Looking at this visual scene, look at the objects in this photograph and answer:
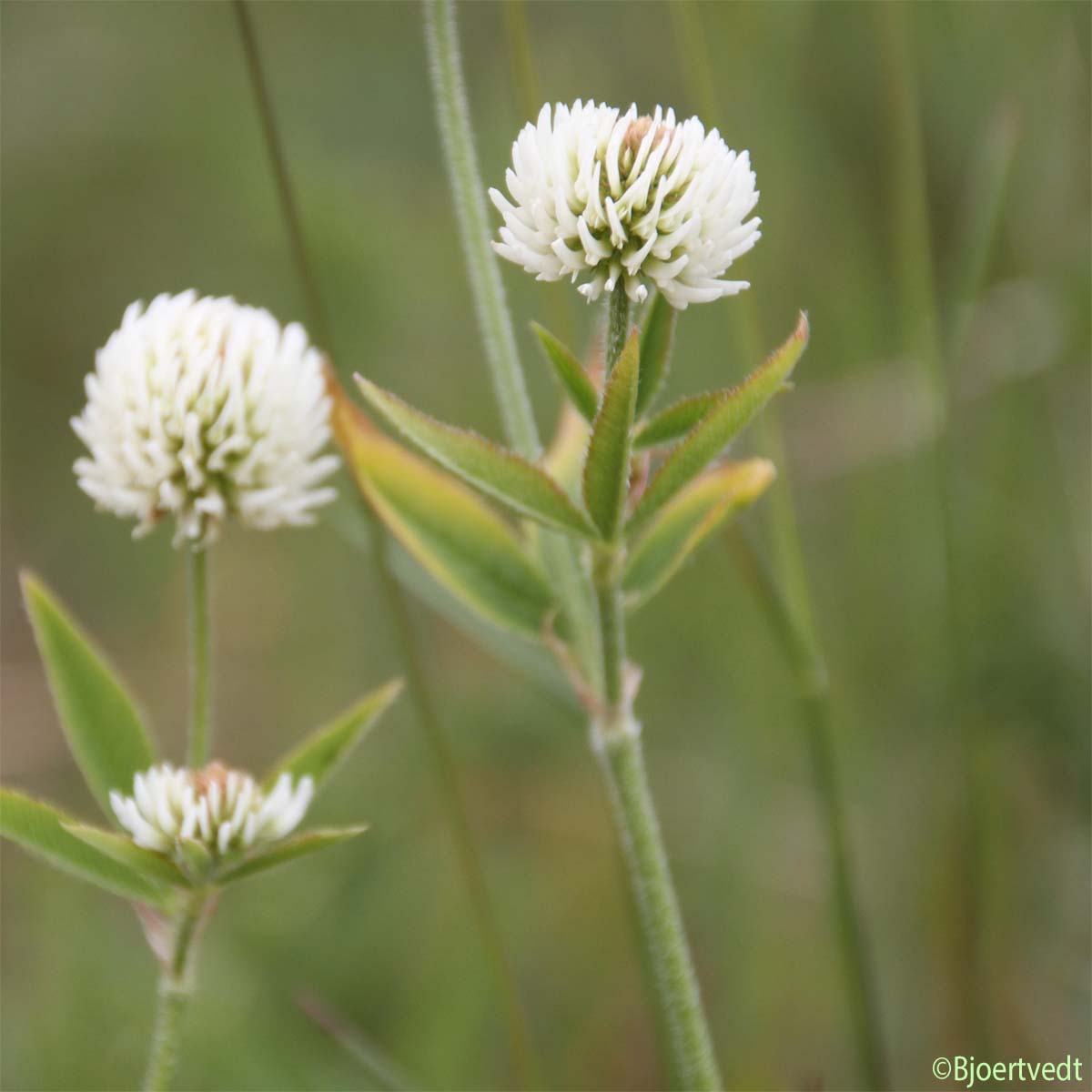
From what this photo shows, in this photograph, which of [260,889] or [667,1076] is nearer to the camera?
[667,1076]

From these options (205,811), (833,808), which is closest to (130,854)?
(205,811)

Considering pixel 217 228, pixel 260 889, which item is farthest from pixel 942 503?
pixel 217 228

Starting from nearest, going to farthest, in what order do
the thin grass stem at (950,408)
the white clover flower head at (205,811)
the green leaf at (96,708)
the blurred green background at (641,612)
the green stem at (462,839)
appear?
the white clover flower head at (205,811)
the green leaf at (96,708)
the green stem at (462,839)
the thin grass stem at (950,408)
the blurred green background at (641,612)

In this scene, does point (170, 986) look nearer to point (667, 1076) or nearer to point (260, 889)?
point (667, 1076)

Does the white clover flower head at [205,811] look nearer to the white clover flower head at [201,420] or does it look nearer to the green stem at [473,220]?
the white clover flower head at [201,420]

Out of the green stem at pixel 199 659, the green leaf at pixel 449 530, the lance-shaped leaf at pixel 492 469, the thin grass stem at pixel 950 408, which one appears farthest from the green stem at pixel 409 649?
the thin grass stem at pixel 950 408

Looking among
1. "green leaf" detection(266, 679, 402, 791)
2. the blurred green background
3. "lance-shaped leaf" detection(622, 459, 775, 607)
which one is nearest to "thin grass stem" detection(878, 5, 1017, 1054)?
the blurred green background
